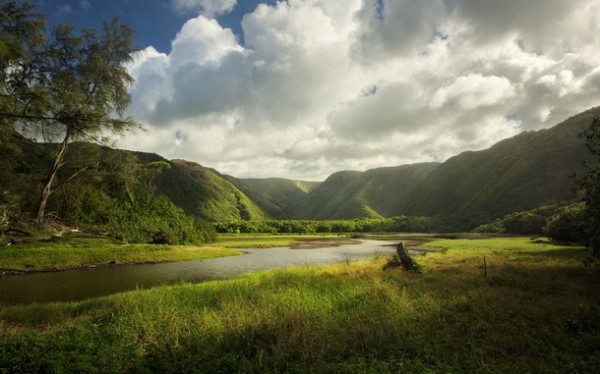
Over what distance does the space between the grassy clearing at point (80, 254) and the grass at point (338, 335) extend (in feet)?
93.9

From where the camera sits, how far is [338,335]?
11.7m

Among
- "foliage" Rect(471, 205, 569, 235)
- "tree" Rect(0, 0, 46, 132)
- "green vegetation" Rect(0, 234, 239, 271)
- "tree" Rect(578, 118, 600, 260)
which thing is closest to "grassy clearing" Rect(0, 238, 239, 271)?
"green vegetation" Rect(0, 234, 239, 271)

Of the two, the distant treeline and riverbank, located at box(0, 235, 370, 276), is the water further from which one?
the distant treeline

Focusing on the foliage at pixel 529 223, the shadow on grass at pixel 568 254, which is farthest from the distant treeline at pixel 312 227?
the shadow on grass at pixel 568 254

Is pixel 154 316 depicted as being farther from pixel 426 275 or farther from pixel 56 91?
pixel 426 275

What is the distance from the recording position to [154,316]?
595 inches

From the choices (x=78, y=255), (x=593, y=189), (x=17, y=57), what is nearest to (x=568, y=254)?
(x=593, y=189)

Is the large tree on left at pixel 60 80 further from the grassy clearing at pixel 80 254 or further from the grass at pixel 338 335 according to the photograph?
the grassy clearing at pixel 80 254

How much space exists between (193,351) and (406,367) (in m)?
6.55

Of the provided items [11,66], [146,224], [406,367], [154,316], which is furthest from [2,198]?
[146,224]

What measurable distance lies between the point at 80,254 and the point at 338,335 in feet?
165

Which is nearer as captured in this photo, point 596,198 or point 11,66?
point 11,66

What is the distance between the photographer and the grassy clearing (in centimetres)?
4128

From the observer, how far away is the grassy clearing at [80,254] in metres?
41.3
